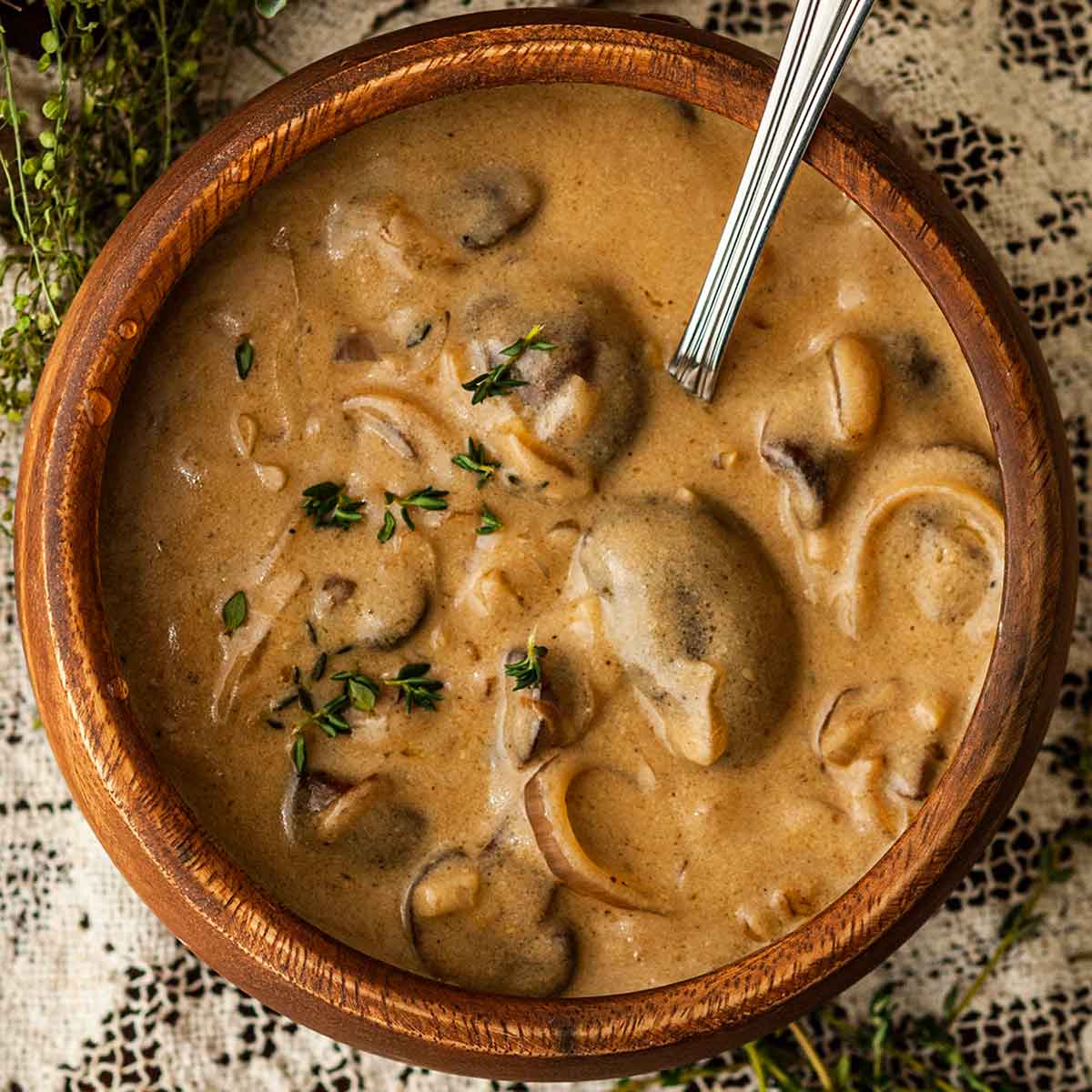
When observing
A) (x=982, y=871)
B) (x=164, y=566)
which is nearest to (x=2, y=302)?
(x=164, y=566)

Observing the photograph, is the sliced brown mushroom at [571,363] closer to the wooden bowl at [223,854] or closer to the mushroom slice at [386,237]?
the mushroom slice at [386,237]

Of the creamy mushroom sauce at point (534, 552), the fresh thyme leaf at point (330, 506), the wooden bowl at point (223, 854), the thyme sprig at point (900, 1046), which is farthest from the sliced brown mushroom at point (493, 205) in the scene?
the thyme sprig at point (900, 1046)

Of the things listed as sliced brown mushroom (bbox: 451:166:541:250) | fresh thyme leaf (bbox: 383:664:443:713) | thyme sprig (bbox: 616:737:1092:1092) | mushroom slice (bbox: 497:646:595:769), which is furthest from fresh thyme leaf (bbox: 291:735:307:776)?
thyme sprig (bbox: 616:737:1092:1092)

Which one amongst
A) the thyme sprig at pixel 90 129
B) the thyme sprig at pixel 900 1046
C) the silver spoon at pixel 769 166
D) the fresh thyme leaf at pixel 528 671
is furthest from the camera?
the thyme sprig at pixel 900 1046

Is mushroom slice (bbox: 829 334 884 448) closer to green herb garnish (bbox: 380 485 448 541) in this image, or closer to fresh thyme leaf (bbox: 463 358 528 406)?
fresh thyme leaf (bbox: 463 358 528 406)

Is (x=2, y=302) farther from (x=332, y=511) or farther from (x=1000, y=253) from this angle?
(x=1000, y=253)
